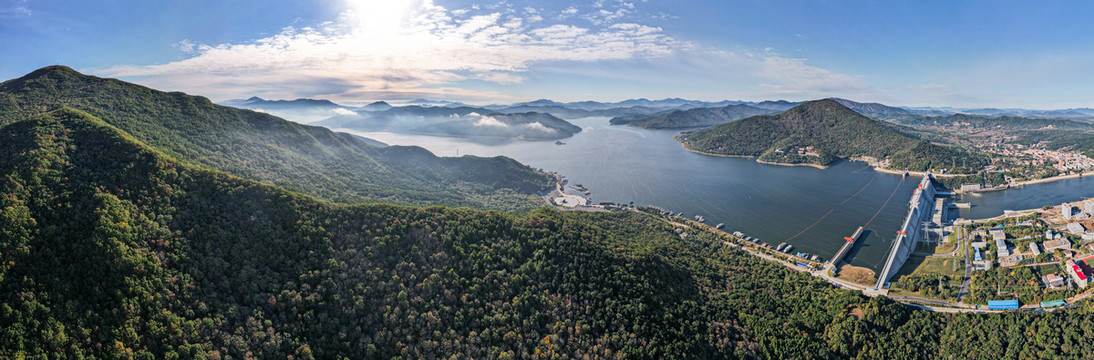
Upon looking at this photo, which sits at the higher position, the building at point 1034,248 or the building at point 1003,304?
the building at point 1034,248

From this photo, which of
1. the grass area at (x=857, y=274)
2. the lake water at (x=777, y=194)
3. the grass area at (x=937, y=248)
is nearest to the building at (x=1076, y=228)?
the grass area at (x=937, y=248)

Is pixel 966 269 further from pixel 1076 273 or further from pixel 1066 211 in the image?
pixel 1066 211

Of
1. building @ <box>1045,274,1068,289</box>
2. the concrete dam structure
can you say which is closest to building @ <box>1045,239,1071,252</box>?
building @ <box>1045,274,1068,289</box>

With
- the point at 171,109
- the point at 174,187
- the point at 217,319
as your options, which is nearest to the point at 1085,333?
the point at 217,319

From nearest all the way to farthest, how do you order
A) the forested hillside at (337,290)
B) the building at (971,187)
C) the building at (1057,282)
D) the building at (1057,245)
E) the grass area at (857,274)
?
the forested hillside at (337,290) → the building at (1057,282) → the building at (1057,245) → the grass area at (857,274) → the building at (971,187)

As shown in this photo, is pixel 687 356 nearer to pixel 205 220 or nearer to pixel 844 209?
pixel 205 220

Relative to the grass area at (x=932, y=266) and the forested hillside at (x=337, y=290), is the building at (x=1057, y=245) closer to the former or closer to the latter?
the grass area at (x=932, y=266)

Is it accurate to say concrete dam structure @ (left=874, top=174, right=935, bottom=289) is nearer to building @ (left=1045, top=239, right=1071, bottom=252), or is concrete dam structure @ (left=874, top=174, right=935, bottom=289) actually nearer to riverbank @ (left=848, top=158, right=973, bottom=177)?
building @ (left=1045, top=239, right=1071, bottom=252)
